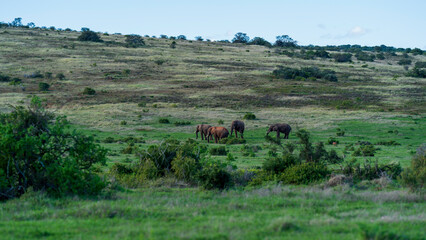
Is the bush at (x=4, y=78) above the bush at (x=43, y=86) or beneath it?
above

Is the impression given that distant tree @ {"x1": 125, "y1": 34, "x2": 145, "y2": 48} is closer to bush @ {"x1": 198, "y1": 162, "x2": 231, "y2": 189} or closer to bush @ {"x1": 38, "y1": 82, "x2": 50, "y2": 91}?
bush @ {"x1": 38, "y1": 82, "x2": 50, "y2": 91}

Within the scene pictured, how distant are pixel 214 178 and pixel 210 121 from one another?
2909 cm

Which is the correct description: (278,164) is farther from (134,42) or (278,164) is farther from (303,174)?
(134,42)

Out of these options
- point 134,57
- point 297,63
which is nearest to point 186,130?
point 134,57

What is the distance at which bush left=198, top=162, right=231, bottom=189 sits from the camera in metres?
13.7

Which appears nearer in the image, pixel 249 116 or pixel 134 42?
pixel 249 116

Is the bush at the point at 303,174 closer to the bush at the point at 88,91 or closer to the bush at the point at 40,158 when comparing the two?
the bush at the point at 40,158

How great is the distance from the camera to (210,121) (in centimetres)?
4275

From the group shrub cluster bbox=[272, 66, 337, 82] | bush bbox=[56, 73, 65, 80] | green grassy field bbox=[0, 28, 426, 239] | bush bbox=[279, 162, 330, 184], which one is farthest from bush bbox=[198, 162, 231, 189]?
shrub cluster bbox=[272, 66, 337, 82]

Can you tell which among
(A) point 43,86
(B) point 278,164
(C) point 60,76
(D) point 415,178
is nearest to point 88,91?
(A) point 43,86

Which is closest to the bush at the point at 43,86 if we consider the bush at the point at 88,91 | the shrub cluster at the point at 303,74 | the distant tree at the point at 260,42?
the bush at the point at 88,91

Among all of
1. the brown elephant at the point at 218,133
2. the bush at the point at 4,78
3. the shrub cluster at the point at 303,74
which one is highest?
the shrub cluster at the point at 303,74

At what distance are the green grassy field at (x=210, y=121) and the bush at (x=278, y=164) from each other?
1985 mm

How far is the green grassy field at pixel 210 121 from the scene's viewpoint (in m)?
8.44
